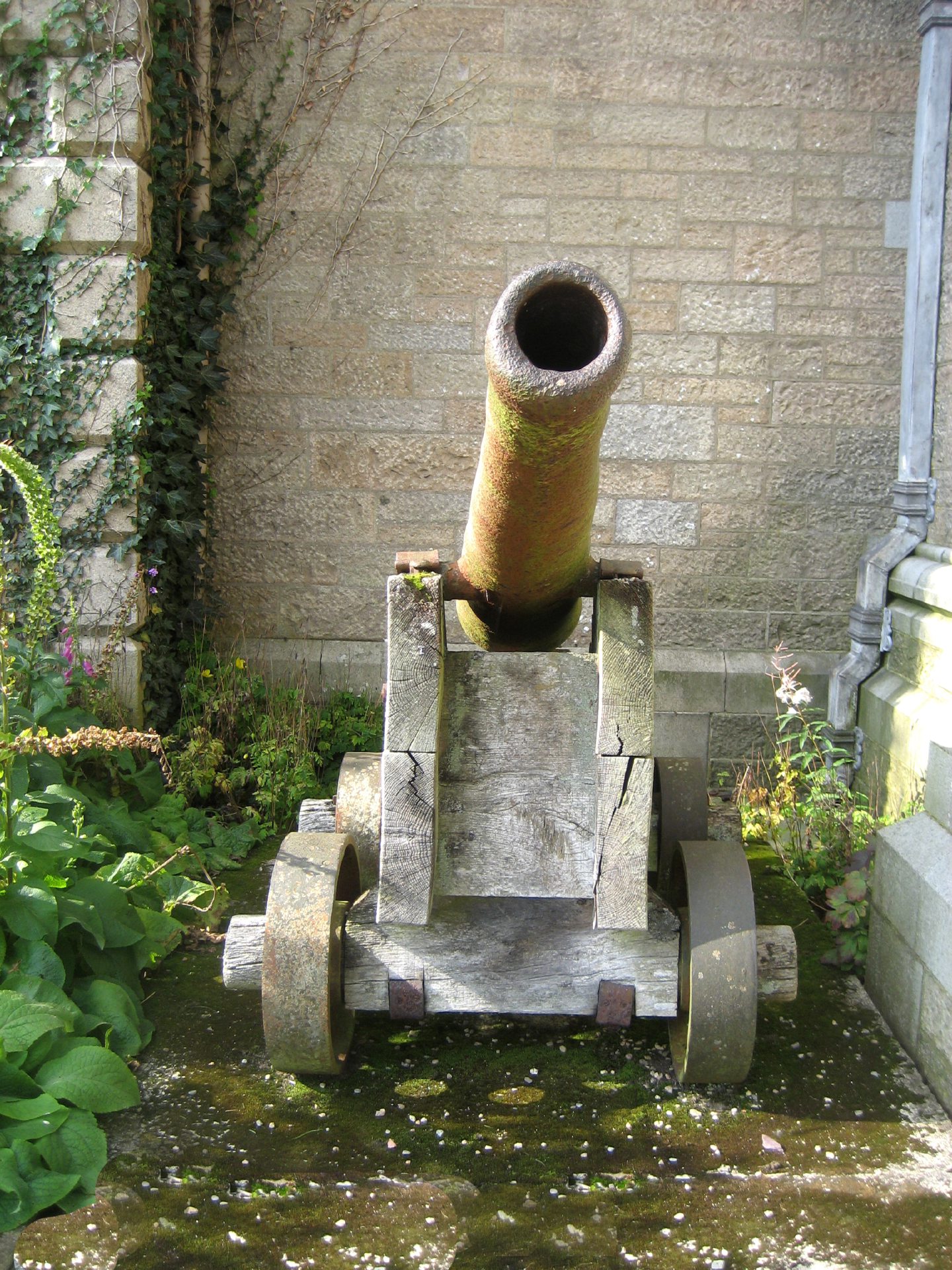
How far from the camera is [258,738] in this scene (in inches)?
189

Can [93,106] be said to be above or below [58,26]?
below

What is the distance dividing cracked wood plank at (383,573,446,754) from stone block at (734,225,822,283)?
3.21m

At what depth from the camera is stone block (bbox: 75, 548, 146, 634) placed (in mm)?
4406

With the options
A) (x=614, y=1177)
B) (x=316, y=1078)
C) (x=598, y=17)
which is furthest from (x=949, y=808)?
(x=598, y=17)

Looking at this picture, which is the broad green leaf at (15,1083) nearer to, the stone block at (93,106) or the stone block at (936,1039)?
the stone block at (936,1039)

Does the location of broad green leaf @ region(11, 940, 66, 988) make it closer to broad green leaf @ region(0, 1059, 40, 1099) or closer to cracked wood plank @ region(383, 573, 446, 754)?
broad green leaf @ region(0, 1059, 40, 1099)

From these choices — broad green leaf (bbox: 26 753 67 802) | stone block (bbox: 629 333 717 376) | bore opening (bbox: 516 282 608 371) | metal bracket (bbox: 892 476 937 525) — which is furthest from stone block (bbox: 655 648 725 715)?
bore opening (bbox: 516 282 608 371)

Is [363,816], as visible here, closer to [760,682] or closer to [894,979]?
[894,979]

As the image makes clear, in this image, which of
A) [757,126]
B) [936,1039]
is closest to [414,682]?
[936,1039]

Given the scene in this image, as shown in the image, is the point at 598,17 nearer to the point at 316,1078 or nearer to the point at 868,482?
the point at 868,482

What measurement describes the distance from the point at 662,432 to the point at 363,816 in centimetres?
274

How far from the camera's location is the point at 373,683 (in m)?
5.26

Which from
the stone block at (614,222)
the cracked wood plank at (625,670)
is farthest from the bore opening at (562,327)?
the stone block at (614,222)

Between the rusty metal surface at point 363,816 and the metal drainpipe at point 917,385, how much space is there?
2713mm
